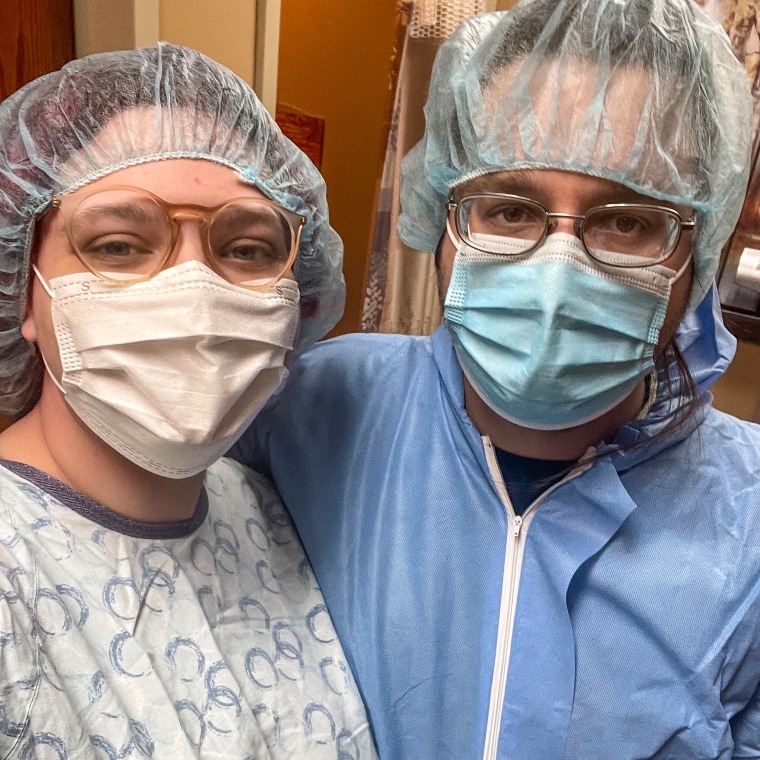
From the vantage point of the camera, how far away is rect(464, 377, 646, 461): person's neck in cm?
106

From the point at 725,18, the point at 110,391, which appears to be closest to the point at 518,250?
the point at 110,391

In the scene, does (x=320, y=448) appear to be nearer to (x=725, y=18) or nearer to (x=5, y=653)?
(x=5, y=653)

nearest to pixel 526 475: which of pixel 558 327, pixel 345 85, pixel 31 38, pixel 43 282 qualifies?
pixel 558 327

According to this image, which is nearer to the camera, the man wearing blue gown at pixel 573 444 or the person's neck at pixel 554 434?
the man wearing blue gown at pixel 573 444

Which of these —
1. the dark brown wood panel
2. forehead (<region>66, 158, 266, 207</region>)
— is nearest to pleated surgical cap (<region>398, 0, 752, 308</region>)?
forehead (<region>66, 158, 266, 207</region>)

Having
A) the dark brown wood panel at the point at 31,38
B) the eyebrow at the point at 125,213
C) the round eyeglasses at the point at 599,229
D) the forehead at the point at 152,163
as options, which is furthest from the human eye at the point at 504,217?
the dark brown wood panel at the point at 31,38

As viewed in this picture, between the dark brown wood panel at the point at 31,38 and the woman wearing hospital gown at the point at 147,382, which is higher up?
the dark brown wood panel at the point at 31,38

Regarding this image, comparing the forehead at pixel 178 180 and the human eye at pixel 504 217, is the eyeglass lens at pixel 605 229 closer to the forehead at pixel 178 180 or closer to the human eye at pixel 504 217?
the human eye at pixel 504 217

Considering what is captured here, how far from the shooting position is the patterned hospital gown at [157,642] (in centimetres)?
72

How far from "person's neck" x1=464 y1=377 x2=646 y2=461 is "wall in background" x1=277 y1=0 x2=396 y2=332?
6.64 ft

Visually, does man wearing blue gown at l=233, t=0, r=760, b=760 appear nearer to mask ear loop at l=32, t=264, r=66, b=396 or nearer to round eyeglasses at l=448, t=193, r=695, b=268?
round eyeglasses at l=448, t=193, r=695, b=268

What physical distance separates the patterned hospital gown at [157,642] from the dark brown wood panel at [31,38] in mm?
1064

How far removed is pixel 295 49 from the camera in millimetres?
3023

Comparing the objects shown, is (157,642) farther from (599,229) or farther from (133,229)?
(599,229)
